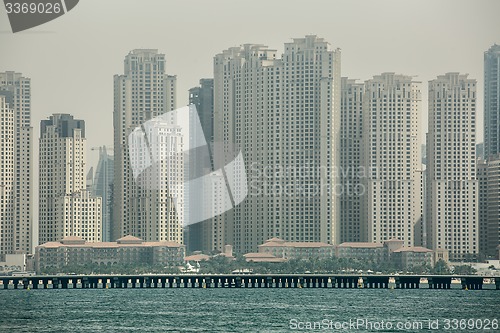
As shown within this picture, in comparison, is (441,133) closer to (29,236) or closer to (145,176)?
(145,176)

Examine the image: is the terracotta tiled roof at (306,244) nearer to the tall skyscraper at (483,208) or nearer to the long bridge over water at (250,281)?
the long bridge over water at (250,281)

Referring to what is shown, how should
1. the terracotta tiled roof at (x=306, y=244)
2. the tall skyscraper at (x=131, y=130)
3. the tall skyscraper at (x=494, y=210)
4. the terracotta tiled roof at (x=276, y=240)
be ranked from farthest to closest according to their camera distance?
the tall skyscraper at (x=131, y=130) → the tall skyscraper at (x=494, y=210) → the terracotta tiled roof at (x=276, y=240) → the terracotta tiled roof at (x=306, y=244)

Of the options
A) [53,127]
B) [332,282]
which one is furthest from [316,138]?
[53,127]

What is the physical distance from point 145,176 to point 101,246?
9472 mm

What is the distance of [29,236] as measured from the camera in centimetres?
13550

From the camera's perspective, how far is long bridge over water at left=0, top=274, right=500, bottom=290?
376ft

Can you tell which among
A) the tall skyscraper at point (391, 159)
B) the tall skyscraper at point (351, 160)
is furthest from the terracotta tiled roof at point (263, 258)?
the tall skyscraper at point (391, 159)

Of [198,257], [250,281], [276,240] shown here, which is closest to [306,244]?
[276,240]

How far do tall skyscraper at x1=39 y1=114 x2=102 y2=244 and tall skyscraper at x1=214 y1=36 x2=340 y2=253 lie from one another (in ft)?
44.6

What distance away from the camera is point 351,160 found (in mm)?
130125

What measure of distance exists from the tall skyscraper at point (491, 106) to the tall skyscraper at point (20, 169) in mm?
45164

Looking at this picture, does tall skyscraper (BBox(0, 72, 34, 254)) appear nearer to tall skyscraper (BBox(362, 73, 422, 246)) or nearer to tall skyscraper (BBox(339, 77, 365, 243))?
tall skyscraper (BBox(339, 77, 365, 243))

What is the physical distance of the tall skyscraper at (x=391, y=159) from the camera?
126875 millimetres

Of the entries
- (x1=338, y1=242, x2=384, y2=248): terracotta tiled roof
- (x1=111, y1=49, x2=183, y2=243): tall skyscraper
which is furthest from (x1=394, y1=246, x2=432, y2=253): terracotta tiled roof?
(x1=111, y1=49, x2=183, y2=243): tall skyscraper
